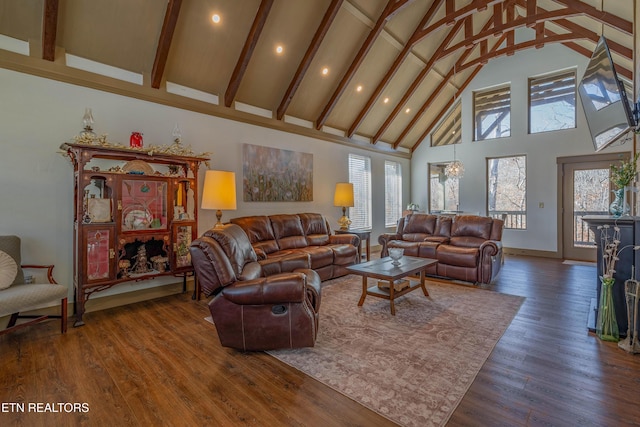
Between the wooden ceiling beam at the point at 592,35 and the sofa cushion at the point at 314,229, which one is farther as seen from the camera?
the sofa cushion at the point at 314,229

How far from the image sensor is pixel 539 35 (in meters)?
5.66

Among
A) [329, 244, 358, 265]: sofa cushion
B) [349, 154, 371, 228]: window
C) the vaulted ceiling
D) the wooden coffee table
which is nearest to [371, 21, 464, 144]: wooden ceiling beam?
the vaulted ceiling

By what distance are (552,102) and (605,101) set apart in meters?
4.92

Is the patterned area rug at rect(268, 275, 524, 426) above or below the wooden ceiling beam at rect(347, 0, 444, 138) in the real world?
below

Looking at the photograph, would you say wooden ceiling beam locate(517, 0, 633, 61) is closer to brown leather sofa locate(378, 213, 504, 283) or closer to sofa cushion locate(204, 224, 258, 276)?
brown leather sofa locate(378, 213, 504, 283)

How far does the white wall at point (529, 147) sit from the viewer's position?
6539mm

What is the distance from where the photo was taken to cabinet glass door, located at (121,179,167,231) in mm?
3562

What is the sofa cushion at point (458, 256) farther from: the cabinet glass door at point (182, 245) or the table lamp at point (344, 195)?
the cabinet glass door at point (182, 245)

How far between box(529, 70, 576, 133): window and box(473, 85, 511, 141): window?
0.50 metres

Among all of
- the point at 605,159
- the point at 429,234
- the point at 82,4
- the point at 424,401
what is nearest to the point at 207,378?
the point at 424,401

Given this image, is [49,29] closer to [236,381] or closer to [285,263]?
[285,263]

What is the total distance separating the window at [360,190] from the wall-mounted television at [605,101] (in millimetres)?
4453

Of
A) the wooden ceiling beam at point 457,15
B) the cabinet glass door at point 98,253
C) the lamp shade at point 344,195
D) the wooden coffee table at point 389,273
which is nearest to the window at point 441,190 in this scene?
the lamp shade at point 344,195

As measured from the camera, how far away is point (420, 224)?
18.9 ft
